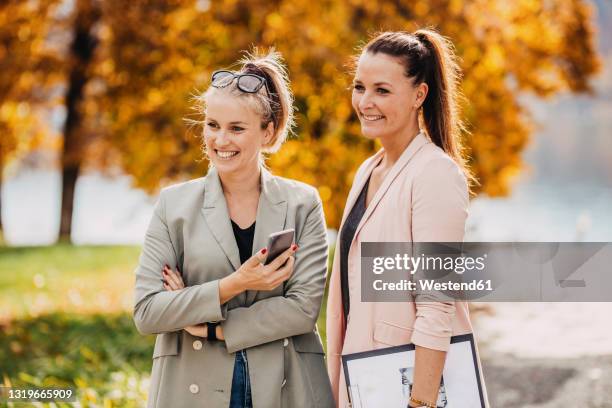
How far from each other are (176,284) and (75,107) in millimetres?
14356

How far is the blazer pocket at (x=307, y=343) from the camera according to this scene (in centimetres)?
291

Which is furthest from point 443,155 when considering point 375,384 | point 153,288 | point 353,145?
point 353,145

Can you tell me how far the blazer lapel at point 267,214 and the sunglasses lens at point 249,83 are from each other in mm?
398

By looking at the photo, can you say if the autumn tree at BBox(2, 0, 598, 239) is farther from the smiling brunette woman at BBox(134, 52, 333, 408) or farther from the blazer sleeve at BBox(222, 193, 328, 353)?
the blazer sleeve at BBox(222, 193, 328, 353)

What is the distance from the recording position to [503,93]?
9.76m

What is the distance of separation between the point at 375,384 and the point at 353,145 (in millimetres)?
6214

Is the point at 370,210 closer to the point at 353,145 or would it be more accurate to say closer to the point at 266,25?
the point at 353,145

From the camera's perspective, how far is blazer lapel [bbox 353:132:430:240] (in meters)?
2.80

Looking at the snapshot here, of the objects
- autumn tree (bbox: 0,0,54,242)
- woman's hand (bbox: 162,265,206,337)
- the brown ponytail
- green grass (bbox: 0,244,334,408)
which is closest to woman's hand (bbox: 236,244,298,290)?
woman's hand (bbox: 162,265,206,337)

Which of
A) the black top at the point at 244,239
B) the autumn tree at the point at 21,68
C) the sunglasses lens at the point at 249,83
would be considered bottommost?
the black top at the point at 244,239

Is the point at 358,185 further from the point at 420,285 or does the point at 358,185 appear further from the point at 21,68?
the point at 21,68

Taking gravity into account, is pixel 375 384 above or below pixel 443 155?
below

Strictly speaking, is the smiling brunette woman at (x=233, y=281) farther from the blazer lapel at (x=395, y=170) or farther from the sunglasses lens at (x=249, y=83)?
the blazer lapel at (x=395, y=170)

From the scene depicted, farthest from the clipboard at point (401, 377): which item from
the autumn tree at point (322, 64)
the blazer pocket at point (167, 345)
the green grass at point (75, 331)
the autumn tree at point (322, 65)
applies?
the autumn tree at point (322, 65)
